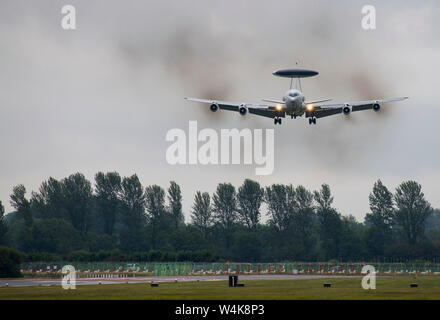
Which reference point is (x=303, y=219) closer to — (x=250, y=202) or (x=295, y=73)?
(x=250, y=202)

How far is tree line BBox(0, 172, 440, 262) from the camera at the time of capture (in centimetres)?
17000

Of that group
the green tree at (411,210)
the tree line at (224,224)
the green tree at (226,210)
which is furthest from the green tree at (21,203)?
the green tree at (411,210)

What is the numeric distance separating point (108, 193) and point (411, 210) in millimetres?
70995

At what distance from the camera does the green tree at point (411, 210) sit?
18038cm

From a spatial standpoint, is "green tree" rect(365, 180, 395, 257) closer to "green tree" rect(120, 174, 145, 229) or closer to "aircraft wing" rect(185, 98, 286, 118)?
"green tree" rect(120, 174, 145, 229)

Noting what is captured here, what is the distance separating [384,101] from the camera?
98.5 m

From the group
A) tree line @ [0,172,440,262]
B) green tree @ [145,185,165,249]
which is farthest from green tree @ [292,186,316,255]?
green tree @ [145,185,165,249]

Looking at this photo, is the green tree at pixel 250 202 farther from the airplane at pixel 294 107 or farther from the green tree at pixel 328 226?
the airplane at pixel 294 107

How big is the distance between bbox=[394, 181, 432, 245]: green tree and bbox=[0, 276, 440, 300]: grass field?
306 ft

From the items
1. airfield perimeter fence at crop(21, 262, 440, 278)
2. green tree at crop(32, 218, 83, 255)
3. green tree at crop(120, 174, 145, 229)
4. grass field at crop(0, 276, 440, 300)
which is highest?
green tree at crop(120, 174, 145, 229)

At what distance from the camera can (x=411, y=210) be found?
183 metres
